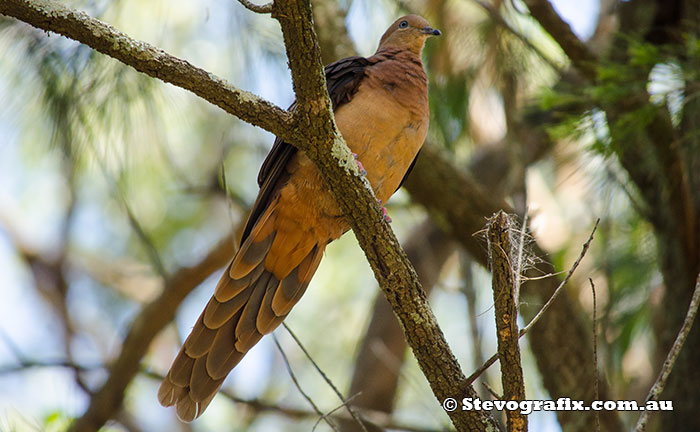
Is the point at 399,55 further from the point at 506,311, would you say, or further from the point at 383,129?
the point at 506,311

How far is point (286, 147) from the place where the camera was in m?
2.93

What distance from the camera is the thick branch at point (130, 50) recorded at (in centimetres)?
193

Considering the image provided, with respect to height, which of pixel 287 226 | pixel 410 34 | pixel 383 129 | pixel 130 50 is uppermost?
pixel 410 34

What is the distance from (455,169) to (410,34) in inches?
30.3

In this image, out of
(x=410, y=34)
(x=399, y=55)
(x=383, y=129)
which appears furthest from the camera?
(x=410, y=34)

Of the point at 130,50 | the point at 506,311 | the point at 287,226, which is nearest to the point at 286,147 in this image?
the point at 287,226

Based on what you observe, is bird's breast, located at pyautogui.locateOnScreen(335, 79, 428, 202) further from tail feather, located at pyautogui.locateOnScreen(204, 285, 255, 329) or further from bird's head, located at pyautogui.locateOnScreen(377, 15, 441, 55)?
tail feather, located at pyautogui.locateOnScreen(204, 285, 255, 329)

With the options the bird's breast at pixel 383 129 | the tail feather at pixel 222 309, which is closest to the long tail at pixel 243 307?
the tail feather at pixel 222 309

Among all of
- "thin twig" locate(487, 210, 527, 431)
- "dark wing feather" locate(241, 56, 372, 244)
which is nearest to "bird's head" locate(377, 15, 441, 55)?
"dark wing feather" locate(241, 56, 372, 244)

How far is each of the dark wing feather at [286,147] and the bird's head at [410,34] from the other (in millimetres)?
455

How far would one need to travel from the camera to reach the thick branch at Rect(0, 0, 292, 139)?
6.33ft

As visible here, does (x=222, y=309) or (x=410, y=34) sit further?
(x=410, y=34)

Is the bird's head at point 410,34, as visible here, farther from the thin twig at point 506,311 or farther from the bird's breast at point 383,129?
the thin twig at point 506,311

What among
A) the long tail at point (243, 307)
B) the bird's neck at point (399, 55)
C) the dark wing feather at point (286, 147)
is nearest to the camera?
the long tail at point (243, 307)
